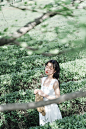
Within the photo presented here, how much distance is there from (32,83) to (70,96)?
4.87m

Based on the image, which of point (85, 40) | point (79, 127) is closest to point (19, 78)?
point (79, 127)

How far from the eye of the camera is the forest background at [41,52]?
0.98 m

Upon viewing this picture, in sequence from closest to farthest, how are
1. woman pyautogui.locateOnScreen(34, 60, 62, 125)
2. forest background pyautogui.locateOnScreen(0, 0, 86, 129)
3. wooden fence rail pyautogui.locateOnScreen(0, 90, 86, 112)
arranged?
Result: wooden fence rail pyautogui.locateOnScreen(0, 90, 86, 112), forest background pyautogui.locateOnScreen(0, 0, 86, 129), woman pyautogui.locateOnScreen(34, 60, 62, 125)

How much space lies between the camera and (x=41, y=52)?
962 millimetres

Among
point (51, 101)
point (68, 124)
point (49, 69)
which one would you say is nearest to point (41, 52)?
point (51, 101)

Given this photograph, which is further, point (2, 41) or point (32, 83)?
point (32, 83)

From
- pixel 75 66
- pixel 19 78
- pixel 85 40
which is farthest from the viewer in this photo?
pixel 75 66

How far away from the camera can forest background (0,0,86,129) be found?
38.6 inches

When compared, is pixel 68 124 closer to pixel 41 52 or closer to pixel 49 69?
pixel 49 69

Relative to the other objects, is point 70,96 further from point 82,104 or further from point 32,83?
point 32,83

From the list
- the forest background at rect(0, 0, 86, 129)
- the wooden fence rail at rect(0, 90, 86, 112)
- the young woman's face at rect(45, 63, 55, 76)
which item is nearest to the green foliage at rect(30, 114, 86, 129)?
the forest background at rect(0, 0, 86, 129)

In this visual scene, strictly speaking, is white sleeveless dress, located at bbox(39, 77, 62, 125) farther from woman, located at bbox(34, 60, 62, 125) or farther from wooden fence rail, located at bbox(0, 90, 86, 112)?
wooden fence rail, located at bbox(0, 90, 86, 112)

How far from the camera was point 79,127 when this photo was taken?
288 centimetres

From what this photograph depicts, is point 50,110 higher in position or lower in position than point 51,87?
lower
